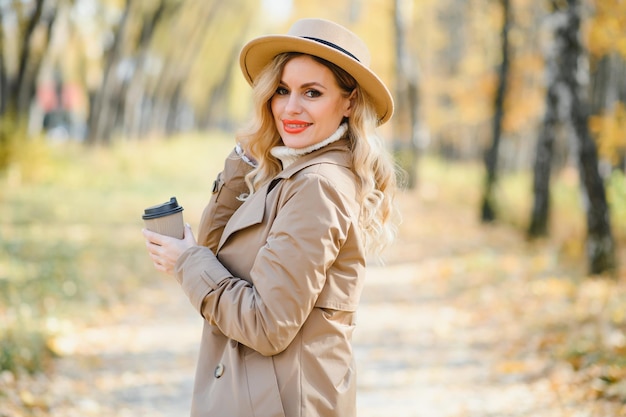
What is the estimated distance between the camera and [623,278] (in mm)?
8938

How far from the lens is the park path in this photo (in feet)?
18.2

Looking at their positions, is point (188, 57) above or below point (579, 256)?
above

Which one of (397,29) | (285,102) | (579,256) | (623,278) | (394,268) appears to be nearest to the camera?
(285,102)

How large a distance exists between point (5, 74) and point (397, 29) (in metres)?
10.4

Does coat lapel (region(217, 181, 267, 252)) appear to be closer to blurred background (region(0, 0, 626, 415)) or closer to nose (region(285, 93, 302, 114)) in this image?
nose (region(285, 93, 302, 114))

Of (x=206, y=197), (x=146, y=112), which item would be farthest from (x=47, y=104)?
(x=206, y=197)

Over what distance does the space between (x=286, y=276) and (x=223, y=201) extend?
66 centimetres

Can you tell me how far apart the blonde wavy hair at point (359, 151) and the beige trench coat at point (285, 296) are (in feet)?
0.21

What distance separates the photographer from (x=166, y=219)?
2.54m

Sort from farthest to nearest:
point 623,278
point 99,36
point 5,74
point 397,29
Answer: point 99,36
point 397,29
point 5,74
point 623,278

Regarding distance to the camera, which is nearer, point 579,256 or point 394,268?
point 579,256

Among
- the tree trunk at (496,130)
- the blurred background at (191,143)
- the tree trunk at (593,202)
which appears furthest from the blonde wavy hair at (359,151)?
the tree trunk at (496,130)

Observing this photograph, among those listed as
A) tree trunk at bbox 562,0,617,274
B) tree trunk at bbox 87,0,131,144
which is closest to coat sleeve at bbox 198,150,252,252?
tree trunk at bbox 562,0,617,274

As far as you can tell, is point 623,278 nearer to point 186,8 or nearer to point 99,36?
point 99,36
